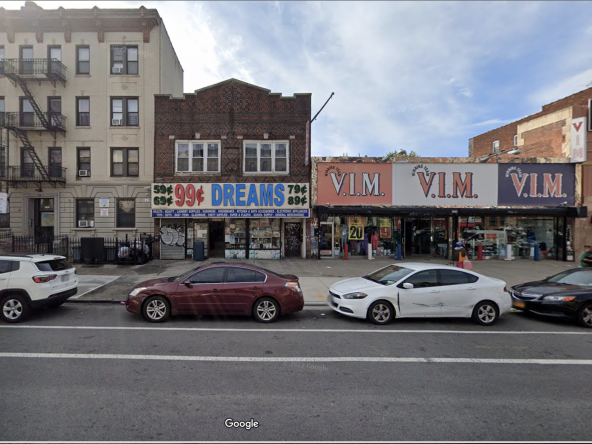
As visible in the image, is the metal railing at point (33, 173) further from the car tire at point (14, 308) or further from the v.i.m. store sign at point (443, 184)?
the v.i.m. store sign at point (443, 184)

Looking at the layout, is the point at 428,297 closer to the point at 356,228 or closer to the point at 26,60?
the point at 356,228

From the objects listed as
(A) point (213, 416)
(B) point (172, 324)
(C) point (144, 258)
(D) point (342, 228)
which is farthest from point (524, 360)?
(C) point (144, 258)

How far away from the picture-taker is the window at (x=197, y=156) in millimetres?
16781

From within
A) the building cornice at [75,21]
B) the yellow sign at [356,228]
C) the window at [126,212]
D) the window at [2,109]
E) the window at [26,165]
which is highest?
the building cornice at [75,21]

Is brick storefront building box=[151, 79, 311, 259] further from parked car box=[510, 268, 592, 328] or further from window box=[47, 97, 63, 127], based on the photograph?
parked car box=[510, 268, 592, 328]

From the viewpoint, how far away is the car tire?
704 cm

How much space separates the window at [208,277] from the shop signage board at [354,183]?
9.98 metres

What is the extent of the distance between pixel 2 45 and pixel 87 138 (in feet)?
23.7

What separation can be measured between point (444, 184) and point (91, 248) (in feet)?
58.8

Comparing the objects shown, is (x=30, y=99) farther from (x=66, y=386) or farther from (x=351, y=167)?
(x=66, y=386)

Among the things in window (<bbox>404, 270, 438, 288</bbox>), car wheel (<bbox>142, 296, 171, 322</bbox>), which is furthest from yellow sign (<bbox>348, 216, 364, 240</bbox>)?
car wheel (<bbox>142, 296, 171, 322</bbox>)

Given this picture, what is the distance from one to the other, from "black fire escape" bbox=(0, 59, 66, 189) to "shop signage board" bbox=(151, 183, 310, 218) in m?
6.12

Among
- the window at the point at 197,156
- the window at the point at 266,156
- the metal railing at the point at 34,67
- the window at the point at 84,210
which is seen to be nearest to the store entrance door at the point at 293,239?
the window at the point at 266,156

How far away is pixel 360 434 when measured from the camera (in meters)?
3.28
